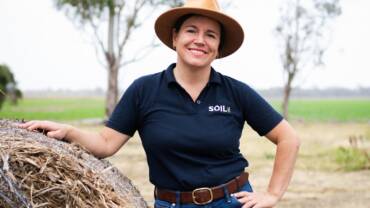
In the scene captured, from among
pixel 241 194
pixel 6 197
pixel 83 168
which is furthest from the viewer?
pixel 241 194

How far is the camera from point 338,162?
1378 centimetres

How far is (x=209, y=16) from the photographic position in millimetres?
3564

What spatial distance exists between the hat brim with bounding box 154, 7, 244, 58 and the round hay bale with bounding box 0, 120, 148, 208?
0.89 meters

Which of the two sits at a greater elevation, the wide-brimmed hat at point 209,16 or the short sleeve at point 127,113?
the wide-brimmed hat at point 209,16

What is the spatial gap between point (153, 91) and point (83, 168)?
60cm

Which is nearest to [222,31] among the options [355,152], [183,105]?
[183,105]

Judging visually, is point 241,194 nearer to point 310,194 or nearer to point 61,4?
point 310,194

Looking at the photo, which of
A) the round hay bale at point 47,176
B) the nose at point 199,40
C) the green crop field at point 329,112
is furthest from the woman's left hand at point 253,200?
the green crop field at point 329,112

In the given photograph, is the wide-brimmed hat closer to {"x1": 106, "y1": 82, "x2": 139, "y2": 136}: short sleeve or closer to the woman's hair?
the woman's hair

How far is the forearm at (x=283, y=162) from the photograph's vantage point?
12.1 ft

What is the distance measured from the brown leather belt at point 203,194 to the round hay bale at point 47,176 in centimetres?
22

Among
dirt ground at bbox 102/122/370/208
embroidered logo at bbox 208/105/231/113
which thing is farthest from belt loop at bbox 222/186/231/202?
dirt ground at bbox 102/122/370/208

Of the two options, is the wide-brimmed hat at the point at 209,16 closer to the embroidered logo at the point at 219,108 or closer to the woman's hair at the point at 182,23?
the woman's hair at the point at 182,23

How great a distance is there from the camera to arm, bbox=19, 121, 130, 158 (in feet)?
11.8
